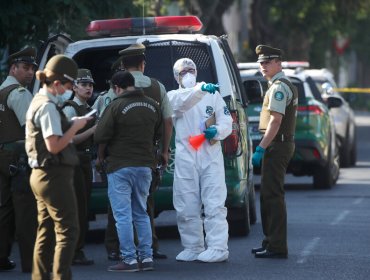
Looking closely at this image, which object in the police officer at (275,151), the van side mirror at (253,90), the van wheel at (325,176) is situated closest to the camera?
the police officer at (275,151)

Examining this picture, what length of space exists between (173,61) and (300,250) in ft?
7.24

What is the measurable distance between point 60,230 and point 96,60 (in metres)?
4.95

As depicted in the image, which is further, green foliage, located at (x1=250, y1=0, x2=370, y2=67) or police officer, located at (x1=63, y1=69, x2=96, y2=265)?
green foliage, located at (x1=250, y1=0, x2=370, y2=67)

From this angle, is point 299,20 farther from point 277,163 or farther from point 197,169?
point 197,169

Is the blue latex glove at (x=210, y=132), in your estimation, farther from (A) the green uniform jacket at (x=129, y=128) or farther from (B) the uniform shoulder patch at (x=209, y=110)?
(A) the green uniform jacket at (x=129, y=128)

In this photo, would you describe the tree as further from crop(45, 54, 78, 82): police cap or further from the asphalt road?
crop(45, 54, 78, 82): police cap

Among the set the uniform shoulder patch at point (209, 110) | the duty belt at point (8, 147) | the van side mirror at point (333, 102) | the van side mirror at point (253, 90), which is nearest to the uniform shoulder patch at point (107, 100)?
the uniform shoulder patch at point (209, 110)

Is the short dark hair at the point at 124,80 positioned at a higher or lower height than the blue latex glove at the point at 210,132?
higher

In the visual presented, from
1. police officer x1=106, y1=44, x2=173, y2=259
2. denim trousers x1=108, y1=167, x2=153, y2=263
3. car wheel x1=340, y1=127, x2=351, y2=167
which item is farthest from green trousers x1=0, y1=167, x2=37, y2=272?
car wheel x1=340, y1=127, x2=351, y2=167

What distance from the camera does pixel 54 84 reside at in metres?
9.70

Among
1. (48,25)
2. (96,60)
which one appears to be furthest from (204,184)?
(48,25)

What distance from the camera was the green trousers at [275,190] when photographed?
12.4 m

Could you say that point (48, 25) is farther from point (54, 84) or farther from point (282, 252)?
point (54, 84)

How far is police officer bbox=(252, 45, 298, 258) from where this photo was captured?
1237cm
